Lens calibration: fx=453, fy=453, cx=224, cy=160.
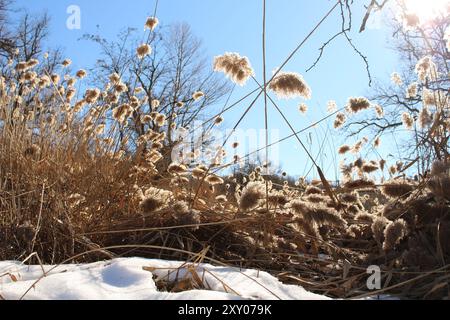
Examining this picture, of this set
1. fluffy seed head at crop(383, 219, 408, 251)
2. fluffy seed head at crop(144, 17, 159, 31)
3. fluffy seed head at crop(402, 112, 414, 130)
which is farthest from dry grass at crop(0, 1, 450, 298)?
fluffy seed head at crop(144, 17, 159, 31)

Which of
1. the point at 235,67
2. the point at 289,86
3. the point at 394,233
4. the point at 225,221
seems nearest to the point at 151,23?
the point at 235,67

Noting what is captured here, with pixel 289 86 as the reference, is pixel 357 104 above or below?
above

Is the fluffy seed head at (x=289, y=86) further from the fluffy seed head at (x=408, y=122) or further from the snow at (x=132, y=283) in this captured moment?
the fluffy seed head at (x=408, y=122)

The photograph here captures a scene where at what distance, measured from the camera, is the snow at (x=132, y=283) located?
1.26 metres

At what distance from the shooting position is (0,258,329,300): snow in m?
1.26

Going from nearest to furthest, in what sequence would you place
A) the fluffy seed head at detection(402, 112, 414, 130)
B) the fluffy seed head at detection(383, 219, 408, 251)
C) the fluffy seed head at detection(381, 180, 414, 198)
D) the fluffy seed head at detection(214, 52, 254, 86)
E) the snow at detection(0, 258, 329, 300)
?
the snow at detection(0, 258, 329, 300) < the fluffy seed head at detection(383, 219, 408, 251) < the fluffy seed head at detection(381, 180, 414, 198) < the fluffy seed head at detection(214, 52, 254, 86) < the fluffy seed head at detection(402, 112, 414, 130)

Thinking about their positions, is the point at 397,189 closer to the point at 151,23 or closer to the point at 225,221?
the point at 225,221

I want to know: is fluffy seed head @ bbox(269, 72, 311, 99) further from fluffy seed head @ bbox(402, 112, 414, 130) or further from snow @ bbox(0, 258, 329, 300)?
fluffy seed head @ bbox(402, 112, 414, 130)

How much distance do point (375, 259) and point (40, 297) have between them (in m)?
1.43

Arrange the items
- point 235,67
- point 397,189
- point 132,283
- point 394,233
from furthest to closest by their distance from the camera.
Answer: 1. point 235,67
2. point 397,189
3. point 394,233
4. point 132,283

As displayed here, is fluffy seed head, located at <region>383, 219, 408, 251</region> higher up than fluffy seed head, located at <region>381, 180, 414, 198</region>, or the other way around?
fluffy seed head, located at <region>381, 180, 414, 198</region>

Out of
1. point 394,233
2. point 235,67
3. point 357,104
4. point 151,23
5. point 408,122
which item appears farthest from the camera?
point 408,122

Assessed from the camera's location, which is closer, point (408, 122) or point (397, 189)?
point (397, 189)

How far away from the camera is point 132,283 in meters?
1.39
